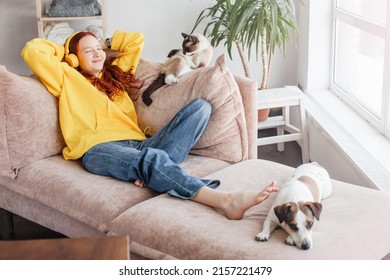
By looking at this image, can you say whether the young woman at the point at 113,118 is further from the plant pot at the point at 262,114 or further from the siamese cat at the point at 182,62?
the plant pot at the point at 262,114

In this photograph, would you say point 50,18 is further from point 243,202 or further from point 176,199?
point 243,202

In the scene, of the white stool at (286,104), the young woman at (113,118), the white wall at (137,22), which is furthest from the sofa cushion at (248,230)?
the white wall at (137,22)

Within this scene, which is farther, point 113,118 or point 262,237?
point 113,118

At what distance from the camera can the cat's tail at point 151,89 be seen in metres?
2.80

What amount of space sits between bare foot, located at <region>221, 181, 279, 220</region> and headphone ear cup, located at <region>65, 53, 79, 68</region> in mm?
1049

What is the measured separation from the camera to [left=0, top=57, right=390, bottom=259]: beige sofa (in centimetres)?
188

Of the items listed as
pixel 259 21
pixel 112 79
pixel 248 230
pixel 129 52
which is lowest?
pixel 248 230

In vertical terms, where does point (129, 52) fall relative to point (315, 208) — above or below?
above

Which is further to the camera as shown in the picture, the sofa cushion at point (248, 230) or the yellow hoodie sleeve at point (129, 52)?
the yellow hoodie sleeve at point (129, 52)

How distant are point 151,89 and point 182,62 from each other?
195 mm

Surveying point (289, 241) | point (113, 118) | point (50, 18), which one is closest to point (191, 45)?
point (113, 118)

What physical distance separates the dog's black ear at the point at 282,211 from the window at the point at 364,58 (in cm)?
112

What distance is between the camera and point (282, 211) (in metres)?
1.92

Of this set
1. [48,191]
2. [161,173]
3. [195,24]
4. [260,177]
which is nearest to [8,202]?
[48,191]
